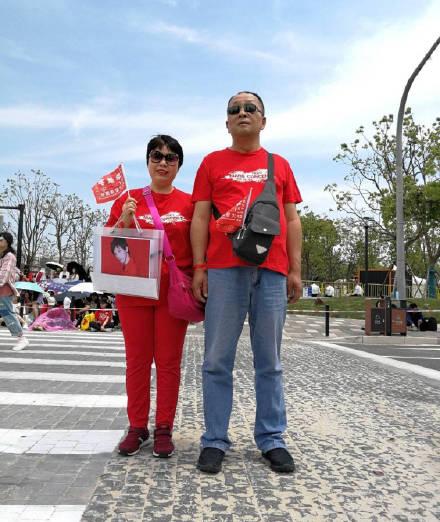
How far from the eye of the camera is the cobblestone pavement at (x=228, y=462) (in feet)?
7.70

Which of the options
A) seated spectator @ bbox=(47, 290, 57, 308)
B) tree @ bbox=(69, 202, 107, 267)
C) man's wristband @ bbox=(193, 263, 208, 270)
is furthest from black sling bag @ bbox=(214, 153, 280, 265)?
tree @ bbox=(69, 202, 107, 267)

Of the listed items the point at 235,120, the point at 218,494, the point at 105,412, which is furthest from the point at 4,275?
the point at 218,494

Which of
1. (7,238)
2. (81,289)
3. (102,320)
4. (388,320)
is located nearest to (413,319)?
(388,320)

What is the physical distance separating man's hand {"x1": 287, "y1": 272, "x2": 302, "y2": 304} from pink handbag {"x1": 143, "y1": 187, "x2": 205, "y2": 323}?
19.6 inches

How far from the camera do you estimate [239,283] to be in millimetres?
2980

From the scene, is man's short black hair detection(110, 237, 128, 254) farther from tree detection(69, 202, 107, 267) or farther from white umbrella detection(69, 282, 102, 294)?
tree detection(69, 202, 107, 267)

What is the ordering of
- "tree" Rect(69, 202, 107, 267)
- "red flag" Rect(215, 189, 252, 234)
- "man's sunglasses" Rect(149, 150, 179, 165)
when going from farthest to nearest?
"tree" Rect(69, 202, 107, 267) → "man's sunglasses" Rect(149, 150, 179, 165) → "red flag" Rect(215, 189, 252, 234)

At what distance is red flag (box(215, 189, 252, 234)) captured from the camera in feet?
9.50

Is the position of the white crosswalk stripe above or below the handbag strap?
below

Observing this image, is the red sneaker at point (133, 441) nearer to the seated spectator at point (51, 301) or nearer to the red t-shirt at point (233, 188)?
the red t-shirt at point (233, 188)

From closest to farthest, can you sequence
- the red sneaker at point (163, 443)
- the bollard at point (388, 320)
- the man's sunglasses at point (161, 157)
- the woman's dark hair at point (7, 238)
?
the red sneaker at point (163, 443) < the man's sunglasses at point (161, 157) < the woman's dark hair at point (7, 238) < the bollard at point (388, 320)

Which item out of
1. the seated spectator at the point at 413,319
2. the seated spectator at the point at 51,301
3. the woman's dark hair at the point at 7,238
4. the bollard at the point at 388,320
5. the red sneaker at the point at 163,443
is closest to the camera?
the red sneaker at the point at 163,443

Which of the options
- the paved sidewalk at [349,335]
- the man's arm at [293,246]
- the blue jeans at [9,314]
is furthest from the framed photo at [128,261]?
the paved sidewalk at [349,335]

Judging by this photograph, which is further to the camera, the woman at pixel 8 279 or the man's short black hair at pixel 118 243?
the woman at pixel 8 279
